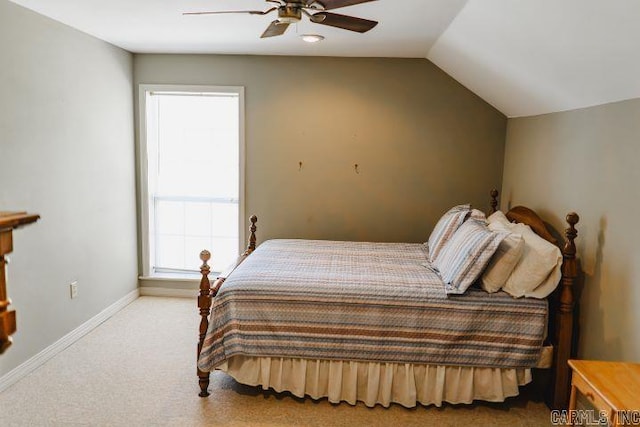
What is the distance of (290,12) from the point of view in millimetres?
2232

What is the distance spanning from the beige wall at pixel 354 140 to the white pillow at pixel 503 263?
1.71 m

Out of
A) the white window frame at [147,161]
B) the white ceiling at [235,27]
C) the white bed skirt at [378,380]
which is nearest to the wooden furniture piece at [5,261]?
the white bed skirt at [378,380]

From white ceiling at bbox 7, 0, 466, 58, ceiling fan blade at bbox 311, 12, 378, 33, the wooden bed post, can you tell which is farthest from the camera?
white ceiling at bbox 7, 0, 466, 58

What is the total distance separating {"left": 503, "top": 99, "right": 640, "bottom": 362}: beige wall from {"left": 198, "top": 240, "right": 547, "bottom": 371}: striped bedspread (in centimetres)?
30

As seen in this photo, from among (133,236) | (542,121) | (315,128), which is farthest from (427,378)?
(133,236)

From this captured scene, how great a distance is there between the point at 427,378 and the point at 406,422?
0.27m

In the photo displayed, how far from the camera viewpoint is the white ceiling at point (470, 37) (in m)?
2.07

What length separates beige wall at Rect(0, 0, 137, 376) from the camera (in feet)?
9.55

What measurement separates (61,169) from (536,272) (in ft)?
10.7

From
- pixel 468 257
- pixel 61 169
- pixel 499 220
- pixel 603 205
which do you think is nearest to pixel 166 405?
pixel 61 169

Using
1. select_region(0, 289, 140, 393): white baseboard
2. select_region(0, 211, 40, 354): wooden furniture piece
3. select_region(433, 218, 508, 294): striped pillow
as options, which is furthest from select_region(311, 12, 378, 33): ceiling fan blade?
select_region(0, 289, 140, 393): white baseboard

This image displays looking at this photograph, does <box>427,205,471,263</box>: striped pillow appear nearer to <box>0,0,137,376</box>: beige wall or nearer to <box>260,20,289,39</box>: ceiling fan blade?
<box>260,20,289,39</box>: ceiling fan blade

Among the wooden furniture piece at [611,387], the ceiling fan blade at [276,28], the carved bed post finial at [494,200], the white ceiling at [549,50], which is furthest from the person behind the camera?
the carved bed post finial at [494,200]

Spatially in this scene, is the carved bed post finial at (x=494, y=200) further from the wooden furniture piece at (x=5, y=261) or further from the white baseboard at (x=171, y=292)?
the wooden furniture piece at (x=5, y=261)
